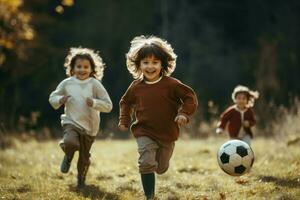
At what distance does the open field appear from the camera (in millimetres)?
6453

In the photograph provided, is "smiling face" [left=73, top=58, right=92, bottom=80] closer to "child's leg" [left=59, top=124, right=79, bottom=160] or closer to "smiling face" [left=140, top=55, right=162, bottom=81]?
"child's leg" [left=59, top=124, right=79, bottom=160]

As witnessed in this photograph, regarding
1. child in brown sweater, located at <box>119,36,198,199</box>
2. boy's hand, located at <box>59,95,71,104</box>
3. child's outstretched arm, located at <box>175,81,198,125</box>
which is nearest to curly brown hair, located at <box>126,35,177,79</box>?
child in brown sweater, located at <box>119,36,198,199</box>

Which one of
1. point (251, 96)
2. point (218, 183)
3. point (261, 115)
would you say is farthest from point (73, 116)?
point (261, 115)

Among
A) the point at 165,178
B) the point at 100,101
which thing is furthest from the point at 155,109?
the point at 165,178

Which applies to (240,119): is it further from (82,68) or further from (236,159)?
(82,68)

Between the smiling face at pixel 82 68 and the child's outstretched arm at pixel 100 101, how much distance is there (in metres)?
0.19

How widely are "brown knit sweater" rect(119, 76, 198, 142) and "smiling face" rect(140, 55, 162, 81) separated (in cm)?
9

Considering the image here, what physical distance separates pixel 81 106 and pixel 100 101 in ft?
0.86

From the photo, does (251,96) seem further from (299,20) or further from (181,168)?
(299,20)

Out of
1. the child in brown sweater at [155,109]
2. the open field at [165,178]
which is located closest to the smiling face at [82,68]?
the child in brown sweater at [155,109]

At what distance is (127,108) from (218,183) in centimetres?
156

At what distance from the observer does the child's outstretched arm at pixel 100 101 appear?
281 inches

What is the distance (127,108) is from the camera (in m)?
6.62

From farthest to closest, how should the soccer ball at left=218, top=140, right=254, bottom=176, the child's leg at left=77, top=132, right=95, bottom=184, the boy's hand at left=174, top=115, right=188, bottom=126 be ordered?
the child's leg at left=77, top=132, right=95, bottom=184 → the soccer ball at left=218, top=140, right=254, bottom=176 → the boy's hand at left=174, top=115, right=188, bottom=126
